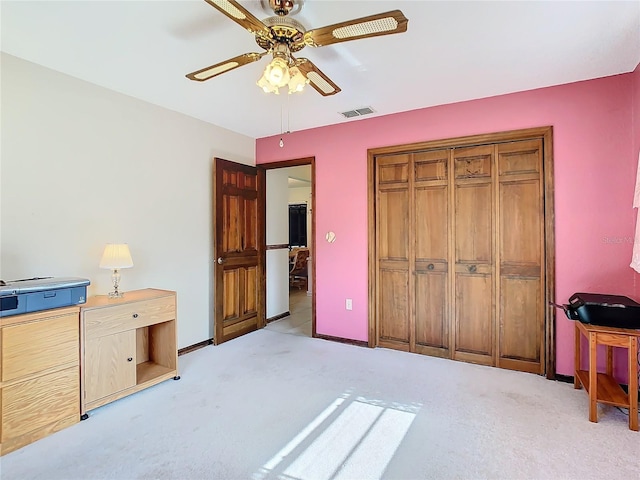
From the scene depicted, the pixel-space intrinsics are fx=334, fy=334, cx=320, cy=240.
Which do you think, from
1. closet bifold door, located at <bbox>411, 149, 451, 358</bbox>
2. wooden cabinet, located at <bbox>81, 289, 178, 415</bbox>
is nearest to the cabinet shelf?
wooden cabinet, located at <bbox>81, 289, 178, 415</bbox>

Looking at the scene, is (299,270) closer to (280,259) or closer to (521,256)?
(280,259)

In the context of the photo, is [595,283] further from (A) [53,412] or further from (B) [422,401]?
(A) [53,412]

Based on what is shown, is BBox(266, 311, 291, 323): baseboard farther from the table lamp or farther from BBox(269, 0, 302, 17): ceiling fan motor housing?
BBox(269, 0, 302, 17): ceiling fan motor housing

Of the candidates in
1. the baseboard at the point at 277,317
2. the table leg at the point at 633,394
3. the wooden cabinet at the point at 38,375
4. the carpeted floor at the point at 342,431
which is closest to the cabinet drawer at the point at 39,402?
the wooden cabinet at the point at 38,375

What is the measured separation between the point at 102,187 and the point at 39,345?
1.34 m

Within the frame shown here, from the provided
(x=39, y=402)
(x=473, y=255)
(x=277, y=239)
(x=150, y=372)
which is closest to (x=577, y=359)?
(x=473, y=255)

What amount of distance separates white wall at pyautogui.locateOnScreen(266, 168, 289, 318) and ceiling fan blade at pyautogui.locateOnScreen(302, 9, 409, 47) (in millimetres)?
3121

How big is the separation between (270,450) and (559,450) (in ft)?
5.35

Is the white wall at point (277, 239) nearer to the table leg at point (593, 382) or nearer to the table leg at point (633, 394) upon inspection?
the table leg at point (593, 382)

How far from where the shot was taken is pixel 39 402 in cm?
202

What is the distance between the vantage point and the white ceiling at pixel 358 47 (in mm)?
1840

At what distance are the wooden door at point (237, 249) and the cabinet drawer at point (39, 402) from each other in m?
1.60

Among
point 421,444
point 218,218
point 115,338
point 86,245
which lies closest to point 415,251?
point 421,444

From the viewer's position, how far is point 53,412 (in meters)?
2.08
